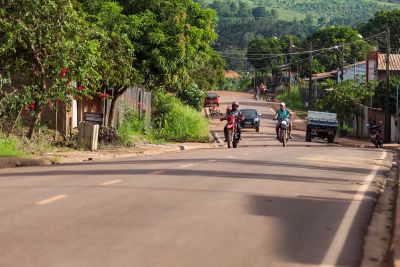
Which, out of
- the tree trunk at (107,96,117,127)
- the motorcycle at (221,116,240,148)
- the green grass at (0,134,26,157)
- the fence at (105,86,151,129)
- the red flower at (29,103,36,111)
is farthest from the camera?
the fence at (105,86,151,129)

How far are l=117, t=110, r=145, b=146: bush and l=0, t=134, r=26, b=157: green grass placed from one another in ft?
29.0

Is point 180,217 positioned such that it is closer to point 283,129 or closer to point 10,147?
point 10,147

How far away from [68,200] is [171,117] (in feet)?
100

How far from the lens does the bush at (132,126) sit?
31820 millimetres

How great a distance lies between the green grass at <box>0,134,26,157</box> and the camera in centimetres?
2022

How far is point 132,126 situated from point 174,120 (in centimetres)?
677

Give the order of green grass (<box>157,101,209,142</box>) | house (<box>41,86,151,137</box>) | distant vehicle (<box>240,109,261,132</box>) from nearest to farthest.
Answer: house (<box>41,86,151,137</box>) → green grass (<box>157,101,209,142</box>) → distant vehicle (<box>240,109,261,132</box>)

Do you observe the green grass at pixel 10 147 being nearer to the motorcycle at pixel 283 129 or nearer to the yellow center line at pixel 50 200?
the yellow center line at pixel 50 200

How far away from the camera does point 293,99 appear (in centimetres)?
10631

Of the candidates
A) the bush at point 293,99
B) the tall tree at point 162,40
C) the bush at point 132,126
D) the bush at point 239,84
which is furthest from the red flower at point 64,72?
the bush at point 239,84

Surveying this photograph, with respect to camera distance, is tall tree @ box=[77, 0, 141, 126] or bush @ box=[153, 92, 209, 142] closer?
tall tree @ box=[77, 0, 141, 126]

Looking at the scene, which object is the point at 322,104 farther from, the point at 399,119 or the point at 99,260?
the point at 99,260

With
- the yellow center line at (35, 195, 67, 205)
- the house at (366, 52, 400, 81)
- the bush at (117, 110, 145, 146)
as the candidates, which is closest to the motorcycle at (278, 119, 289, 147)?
the bush at (117, 110, 145, 146)

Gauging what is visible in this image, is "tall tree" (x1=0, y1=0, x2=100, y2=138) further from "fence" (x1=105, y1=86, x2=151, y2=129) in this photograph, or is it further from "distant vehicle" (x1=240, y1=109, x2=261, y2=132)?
"distant vehicle" (x1=240, y1=109, x2=261, y2=132)
